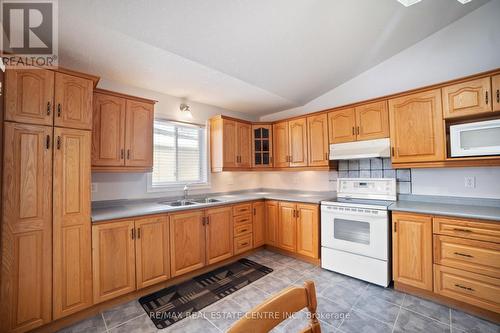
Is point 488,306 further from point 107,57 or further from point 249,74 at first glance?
point 107,57

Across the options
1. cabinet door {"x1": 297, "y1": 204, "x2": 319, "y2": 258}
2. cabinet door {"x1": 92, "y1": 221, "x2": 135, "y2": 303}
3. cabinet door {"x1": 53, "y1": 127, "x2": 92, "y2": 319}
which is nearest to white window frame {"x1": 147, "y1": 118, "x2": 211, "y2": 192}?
cabinet door {"x1": 92, "y1": 221, "x2": 135, "y2": 303}

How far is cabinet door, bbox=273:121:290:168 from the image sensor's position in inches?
145

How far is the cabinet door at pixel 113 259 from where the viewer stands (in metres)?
1.97

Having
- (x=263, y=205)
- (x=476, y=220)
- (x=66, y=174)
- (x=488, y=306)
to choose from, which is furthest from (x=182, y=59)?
(x=488, y=306)

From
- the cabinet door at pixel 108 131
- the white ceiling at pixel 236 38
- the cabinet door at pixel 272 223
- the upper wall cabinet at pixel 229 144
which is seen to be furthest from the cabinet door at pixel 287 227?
the cabinet door at pixel 108 131

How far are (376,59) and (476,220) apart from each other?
7.09 feet

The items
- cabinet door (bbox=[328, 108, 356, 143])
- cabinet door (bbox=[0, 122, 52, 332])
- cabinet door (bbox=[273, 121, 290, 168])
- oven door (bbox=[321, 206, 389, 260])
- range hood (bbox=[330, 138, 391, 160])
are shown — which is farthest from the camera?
cabinet door (bbox=[273, 121, 290, 168])

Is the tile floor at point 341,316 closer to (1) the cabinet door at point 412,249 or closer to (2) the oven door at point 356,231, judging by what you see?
(1) the cabinet door at point 412,249

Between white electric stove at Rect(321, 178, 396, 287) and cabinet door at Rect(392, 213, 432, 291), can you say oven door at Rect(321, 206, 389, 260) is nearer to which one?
white electric stove at Rect(321, 178, 396, 287)

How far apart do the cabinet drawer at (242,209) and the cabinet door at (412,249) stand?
6.06 ft

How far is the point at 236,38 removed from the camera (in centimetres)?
213

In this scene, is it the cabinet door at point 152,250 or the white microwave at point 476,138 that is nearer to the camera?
the white microwave at point 476,138

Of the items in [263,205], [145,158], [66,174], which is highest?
[145,158]

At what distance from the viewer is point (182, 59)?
7.48ft
